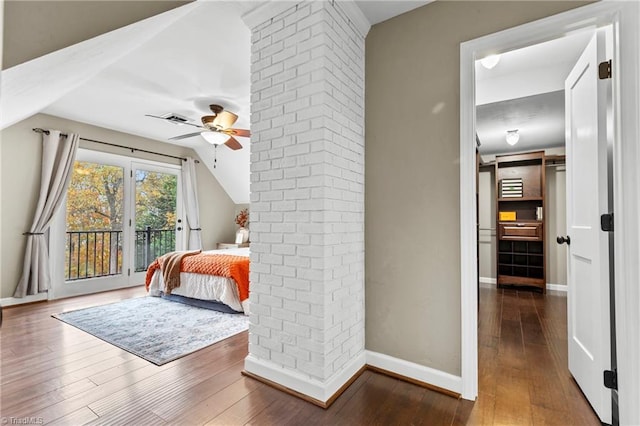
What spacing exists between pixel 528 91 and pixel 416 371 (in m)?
2.71

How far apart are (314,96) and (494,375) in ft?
7.29

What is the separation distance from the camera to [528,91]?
299 cm

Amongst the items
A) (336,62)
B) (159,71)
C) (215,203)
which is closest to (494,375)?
(336,62)

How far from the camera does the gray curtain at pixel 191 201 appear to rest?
227 inches

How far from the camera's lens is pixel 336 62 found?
2.05 metres

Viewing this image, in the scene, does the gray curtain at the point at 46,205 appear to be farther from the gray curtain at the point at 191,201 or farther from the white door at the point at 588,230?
the white door at the point at 588,230

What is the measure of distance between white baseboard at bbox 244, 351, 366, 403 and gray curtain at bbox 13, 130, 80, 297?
3.51 meters

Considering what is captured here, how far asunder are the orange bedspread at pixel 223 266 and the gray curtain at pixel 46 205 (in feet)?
5.81

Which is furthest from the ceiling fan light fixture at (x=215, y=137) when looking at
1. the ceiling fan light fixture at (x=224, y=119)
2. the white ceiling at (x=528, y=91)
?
the white ceiling at (x=528, y=91)

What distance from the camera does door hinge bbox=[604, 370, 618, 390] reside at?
1.65 m

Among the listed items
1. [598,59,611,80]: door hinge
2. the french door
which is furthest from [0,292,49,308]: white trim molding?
[598,59,611,80]: door hinge

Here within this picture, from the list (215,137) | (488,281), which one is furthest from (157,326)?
(488,281)

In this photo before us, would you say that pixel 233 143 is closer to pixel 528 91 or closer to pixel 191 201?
pixel 191 201

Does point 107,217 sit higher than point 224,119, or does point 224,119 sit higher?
point 224,119
